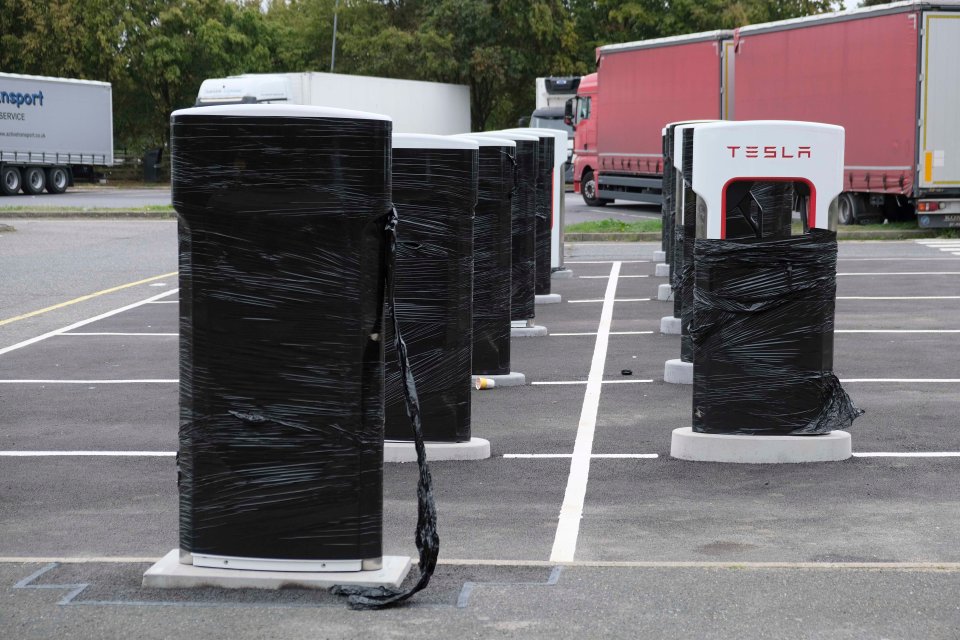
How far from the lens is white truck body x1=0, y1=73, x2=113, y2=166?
48.1m

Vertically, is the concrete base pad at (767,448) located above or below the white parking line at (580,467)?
above

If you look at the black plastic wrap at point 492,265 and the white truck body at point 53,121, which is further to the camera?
the white truck body at point 53,121

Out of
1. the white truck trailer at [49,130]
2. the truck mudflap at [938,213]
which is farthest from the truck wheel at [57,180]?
the truck mudflap at [938,213]

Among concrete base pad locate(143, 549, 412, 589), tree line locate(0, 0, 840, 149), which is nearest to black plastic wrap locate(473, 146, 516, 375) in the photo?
concrete base pad locate(143, 549, 412, 589)

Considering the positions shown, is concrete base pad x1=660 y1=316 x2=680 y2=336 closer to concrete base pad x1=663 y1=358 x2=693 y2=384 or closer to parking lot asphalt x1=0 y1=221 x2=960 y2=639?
parking lot asphalt x1=0 y1=221 x2=960 y2=639

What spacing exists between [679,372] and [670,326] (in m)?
3.00

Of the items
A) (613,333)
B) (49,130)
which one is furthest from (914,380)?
(49,130)

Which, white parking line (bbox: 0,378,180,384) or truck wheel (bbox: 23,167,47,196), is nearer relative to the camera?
white parking line (bbox: 0,378,180,384)

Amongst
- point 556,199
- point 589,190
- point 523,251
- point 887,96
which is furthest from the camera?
point 589,190

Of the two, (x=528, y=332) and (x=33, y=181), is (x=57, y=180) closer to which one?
(x=33, y=181)

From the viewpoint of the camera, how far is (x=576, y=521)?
6625 mm

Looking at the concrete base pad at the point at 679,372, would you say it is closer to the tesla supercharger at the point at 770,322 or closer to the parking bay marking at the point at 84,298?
the tesla supercharger at the point at 770,322

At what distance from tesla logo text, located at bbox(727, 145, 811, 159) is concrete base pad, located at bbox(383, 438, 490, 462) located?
2.20 m

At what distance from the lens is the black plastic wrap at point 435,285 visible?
805 cm
